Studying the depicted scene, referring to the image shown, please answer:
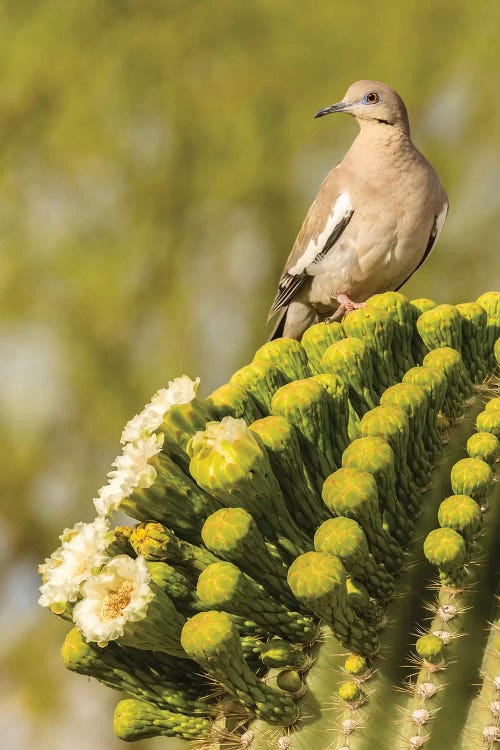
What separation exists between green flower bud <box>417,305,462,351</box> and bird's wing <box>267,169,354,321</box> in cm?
82

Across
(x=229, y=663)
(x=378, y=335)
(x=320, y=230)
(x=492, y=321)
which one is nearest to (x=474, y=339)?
(x=492, y=321)

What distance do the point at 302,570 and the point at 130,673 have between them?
26 centimetres

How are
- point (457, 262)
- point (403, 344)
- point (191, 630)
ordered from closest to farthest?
point (191, 630) → point (403, 344) → point (457, 262)

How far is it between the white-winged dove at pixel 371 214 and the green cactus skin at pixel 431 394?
0.77 metres

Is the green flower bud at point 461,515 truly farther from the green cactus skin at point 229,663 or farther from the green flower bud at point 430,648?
the green cactus skin at point 229,663

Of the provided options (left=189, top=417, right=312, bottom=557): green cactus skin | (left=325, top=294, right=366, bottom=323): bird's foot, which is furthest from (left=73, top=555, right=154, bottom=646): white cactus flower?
(left=325, top=294, right=366, bottom=323): bird's foot

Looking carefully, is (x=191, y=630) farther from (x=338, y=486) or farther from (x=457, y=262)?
(x=457, y=262)

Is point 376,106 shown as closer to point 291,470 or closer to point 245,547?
point 291,470

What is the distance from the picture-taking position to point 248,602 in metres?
0.92

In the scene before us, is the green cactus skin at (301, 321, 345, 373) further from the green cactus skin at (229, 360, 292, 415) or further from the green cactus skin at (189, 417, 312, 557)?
the green cactus skin at (189, 417, 312, 557)

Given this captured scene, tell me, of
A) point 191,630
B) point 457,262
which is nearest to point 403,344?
point 191,630

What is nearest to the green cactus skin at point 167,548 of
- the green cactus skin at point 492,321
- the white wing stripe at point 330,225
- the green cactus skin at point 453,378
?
the green cactus skin at point 453,378

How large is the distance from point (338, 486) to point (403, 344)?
297 millimetres

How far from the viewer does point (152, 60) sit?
335cm
